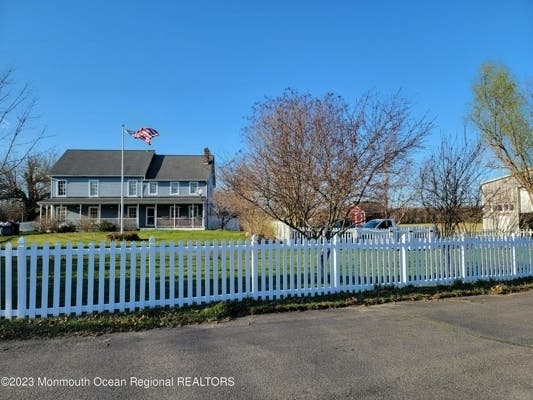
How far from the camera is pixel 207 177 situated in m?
42.3

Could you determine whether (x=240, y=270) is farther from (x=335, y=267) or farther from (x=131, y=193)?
(x=131, y=193)

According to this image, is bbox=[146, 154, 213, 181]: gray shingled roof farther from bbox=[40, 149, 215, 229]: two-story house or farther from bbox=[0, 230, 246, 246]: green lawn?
bbox=[0, 230, 246, 246]: green lawn

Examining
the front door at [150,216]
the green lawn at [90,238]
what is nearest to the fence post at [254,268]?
the green lawn at [90,238]

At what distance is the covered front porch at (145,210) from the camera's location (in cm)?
4006

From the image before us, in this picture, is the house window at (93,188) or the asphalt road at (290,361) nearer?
the asphalt road at (290,361)

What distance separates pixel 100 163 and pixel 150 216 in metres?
7.57

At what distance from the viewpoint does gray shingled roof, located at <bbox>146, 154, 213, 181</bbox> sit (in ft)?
138

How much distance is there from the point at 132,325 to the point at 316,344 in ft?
8.89

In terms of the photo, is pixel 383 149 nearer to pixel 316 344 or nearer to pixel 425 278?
pixel 425 278

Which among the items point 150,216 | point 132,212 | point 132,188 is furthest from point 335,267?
point 132,188

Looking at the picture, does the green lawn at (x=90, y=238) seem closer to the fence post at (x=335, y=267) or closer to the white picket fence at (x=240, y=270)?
the white picket fence at (x=240, y=270)

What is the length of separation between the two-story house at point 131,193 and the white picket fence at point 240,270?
31.3m

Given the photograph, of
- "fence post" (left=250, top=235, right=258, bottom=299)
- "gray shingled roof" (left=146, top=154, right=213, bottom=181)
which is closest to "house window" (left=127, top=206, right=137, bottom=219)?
"gray shingled roof" (left=146, top=154, right=213, bottom=181)

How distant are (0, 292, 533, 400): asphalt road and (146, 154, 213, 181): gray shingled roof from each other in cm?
3649
